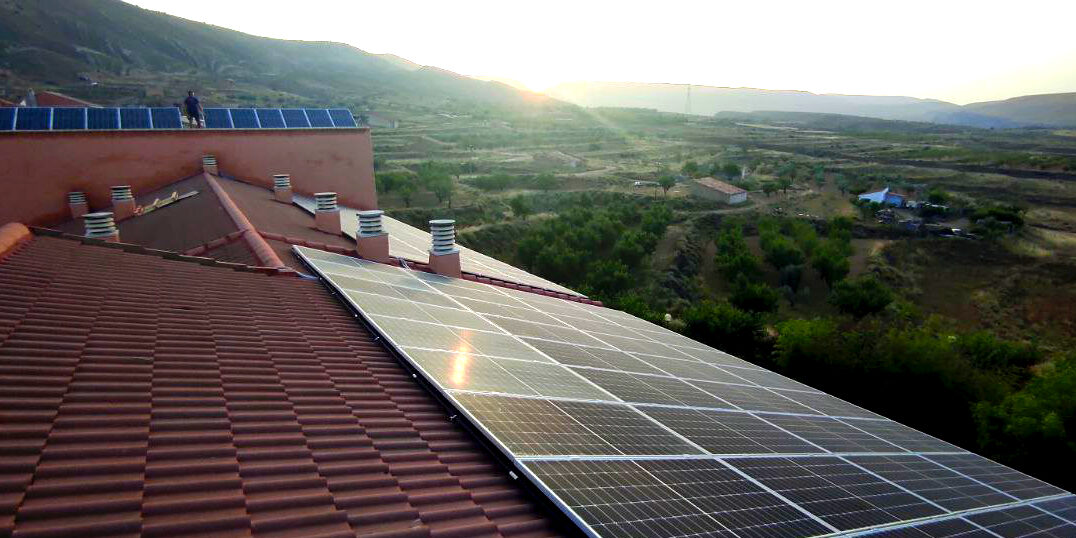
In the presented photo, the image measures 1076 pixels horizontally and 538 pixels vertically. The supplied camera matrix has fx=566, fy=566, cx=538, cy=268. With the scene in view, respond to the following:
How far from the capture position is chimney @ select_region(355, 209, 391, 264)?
14625 mm

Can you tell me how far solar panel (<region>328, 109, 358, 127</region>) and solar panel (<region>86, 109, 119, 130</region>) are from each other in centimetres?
841

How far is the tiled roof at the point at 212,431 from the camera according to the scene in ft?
13.5

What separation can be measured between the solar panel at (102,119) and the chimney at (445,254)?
598 inches

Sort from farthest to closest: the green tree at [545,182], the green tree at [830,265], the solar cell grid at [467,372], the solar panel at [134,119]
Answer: the green tree at [545,182] < the green tree at [830,265] < the solar panel at [134,119] < the solar cell grid at [467,372]

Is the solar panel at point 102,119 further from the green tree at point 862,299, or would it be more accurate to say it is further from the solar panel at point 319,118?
the green tree at point 862,299

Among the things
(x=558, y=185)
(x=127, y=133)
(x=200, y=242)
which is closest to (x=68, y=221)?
(x=127, y=133)

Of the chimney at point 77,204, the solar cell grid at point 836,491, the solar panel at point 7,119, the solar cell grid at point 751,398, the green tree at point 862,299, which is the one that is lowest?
the green tree at point 862,299

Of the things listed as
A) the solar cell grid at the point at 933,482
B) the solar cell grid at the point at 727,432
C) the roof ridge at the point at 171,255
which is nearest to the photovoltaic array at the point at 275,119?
the roof ridge at the point at 171,255

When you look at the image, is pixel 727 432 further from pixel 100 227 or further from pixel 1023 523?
pixel 100 227

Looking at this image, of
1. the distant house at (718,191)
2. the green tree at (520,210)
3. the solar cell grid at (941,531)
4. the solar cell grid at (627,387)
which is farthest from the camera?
the distant house at (718,191)

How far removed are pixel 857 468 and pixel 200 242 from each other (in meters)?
15.4

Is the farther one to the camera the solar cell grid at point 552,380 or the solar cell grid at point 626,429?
the solar cell grid at point 552,380

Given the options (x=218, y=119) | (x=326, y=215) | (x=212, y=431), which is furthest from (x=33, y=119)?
(x=212, y=431)

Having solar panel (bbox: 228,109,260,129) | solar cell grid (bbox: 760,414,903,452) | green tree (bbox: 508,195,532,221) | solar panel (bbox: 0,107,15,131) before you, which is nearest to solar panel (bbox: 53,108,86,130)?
solar panel (bbox: 0,107,15,131)
